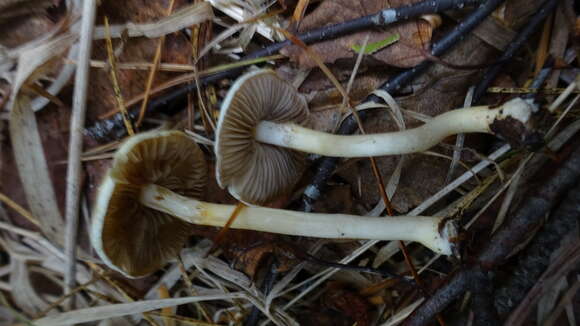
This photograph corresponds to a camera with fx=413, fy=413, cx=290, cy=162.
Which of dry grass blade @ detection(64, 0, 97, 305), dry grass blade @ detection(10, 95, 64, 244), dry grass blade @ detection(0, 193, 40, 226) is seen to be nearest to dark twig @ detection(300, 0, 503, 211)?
dry grass blade @ detection(64, 0, 97, 305)

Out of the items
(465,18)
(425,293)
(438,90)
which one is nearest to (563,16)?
(465,18)

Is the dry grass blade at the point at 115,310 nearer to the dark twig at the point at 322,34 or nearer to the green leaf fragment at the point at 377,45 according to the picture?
the dark twig at the point at 322,34

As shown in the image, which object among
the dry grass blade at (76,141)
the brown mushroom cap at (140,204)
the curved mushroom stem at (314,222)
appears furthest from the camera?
the dry grass blade at (76,141)

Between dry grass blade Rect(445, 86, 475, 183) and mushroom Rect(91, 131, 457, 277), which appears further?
dry grass blade Rect(445, 86, 475, 183)

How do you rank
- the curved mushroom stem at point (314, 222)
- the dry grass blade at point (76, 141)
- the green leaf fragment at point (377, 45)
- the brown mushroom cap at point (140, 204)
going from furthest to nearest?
1. the dry grass blade at point (76, 141)
2. the green leaf fragment at point (377, 45)
3. the curved mushroom stem at point (314, 222)
4. the brown mushroom cap at point (140, 204)

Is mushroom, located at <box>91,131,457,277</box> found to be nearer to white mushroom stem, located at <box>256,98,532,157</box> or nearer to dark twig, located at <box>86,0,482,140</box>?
white mushroom stem, located at <box>256,98,532,157</box>

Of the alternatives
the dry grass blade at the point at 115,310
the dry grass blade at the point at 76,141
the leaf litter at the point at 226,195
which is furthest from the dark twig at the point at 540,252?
the dry grass blade at the point at 76,141

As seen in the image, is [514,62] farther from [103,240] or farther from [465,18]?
[103,240]
